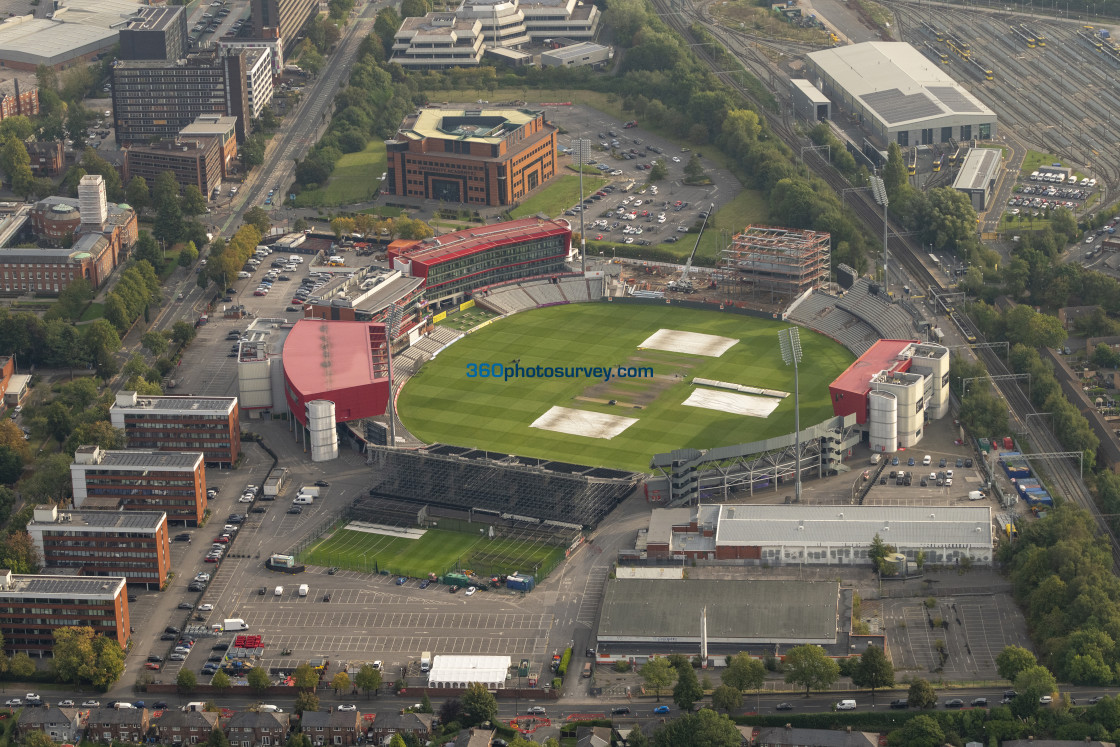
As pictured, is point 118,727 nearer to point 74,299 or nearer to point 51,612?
point 51,612

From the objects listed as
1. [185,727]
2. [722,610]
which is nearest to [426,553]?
[722,610]

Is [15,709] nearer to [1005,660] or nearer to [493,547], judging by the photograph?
[493,547]

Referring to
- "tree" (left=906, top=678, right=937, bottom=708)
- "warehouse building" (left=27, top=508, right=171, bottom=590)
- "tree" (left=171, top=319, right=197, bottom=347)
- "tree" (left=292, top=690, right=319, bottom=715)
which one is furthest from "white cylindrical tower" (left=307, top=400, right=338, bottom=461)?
"tree" (left=906, top=678, right=937, bottom=708)

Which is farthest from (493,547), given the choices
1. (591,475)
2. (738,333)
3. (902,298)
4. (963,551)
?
(902,298)

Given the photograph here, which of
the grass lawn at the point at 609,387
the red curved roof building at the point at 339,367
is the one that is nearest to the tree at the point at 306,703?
the grass lawn at the point at 609,387

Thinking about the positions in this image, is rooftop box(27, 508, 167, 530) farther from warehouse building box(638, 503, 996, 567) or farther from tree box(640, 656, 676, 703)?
tree box(640, 656, 676, 703)

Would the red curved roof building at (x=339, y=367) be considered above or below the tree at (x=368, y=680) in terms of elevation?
above

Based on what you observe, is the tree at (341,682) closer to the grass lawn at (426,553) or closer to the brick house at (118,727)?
the brick house at (118,727)
